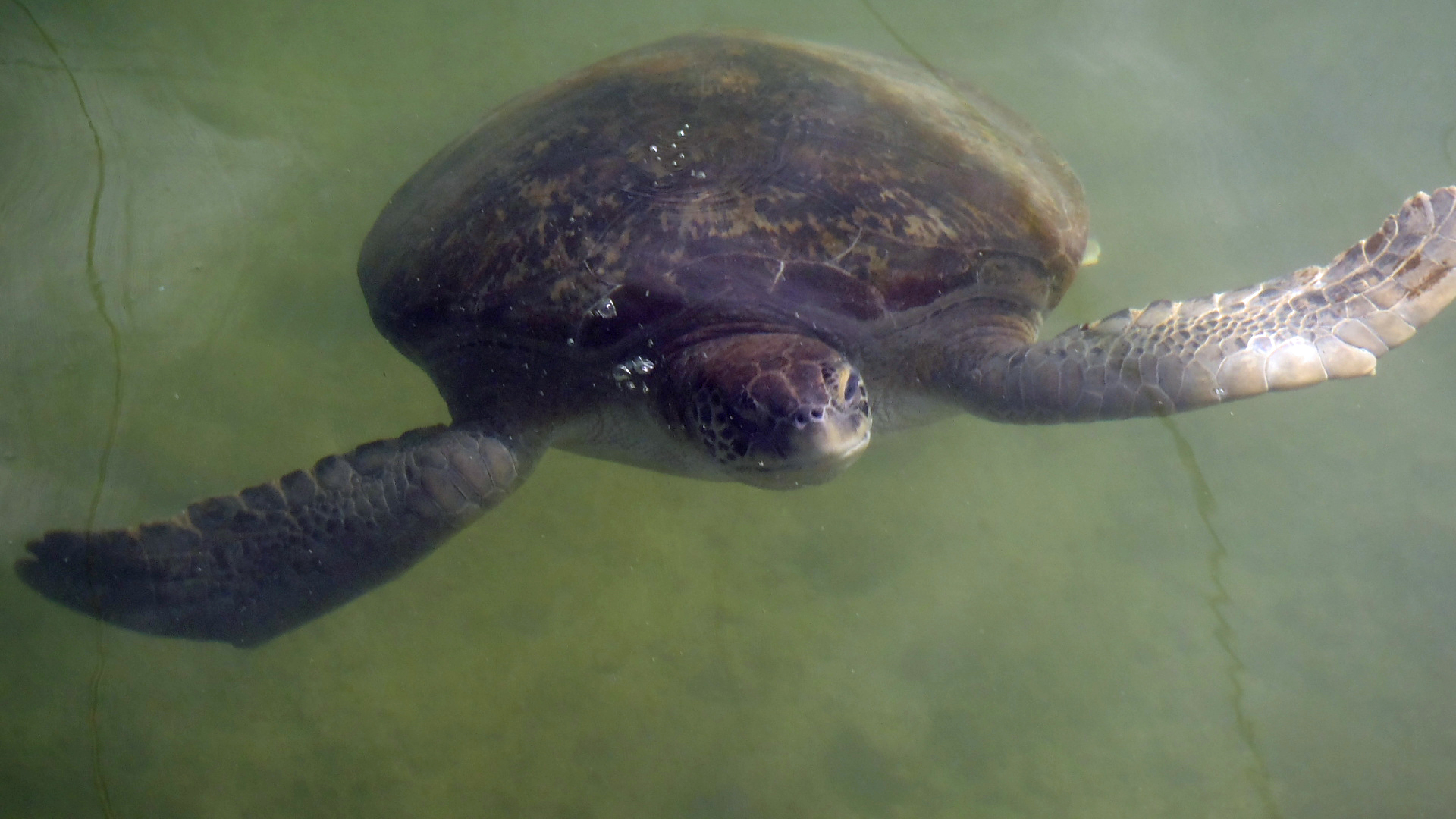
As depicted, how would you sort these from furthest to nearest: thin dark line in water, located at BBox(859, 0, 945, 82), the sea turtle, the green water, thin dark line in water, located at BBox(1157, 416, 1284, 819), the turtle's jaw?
thin dark line in water, located at BBox(859, 0, 945, 82)
thin dark line in water, located at BBox(1157, 416, 1284, 819)
the green water
the sea turtle
the turtle's jaw

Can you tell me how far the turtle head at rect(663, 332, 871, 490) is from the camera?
1849 millimetres

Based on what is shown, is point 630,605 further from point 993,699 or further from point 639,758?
point 993,699

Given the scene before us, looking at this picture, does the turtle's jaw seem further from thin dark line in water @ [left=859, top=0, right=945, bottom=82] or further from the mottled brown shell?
thin dark line in water @ [left=859, top=0, right=945, bottom=82]

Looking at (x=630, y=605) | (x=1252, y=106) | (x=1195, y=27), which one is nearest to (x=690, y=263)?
(x=630, y=605)

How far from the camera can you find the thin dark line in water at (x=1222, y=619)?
2.49m

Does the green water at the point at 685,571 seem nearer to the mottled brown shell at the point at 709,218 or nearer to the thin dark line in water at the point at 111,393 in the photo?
the thin dark line in water at the point at 111,393

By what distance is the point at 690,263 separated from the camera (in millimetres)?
2096

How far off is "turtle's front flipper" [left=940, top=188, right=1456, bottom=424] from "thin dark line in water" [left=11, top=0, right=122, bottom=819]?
253 cm

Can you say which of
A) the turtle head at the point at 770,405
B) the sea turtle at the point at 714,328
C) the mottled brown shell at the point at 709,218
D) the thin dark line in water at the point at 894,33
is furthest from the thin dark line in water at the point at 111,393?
the thin dark line in water at the point at 894,33

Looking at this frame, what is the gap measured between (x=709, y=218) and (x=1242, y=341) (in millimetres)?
1396

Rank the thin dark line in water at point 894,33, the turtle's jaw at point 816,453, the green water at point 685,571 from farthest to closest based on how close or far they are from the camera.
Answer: the thin dark line in water at point 894,33
the green water at point 685,571
the turtle's jaw at point 816,453

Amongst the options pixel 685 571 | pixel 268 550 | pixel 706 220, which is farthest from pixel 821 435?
pixel 268 550

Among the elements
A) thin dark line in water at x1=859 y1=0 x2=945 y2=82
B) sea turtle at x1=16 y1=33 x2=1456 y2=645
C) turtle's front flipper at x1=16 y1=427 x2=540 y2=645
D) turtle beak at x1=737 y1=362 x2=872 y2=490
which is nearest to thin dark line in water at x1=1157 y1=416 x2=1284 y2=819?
sea turtle at x1=16 y1=33 x2=1456 y2=645

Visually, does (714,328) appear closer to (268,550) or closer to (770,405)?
(770,405)
